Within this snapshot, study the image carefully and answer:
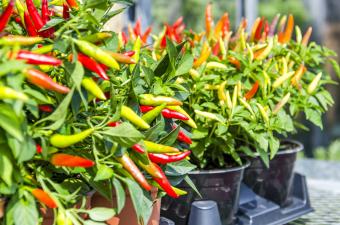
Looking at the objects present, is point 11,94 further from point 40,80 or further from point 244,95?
point 244,95

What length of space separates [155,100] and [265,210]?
66cm

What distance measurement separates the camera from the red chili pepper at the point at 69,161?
76 centimetres

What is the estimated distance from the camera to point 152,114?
86 centimetres

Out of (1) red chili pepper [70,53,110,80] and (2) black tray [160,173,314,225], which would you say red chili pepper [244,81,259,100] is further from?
(1) red chili pepper [70,53,110,80]

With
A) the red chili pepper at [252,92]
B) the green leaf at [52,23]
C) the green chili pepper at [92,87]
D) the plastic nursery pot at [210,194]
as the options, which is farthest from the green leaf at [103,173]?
the red chili pepper at [252,92]

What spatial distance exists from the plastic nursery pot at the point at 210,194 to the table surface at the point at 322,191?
0.92 ft

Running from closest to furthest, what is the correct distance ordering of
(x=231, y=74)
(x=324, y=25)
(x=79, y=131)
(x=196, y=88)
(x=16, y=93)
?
(x=16, y=93) < (x=79, y=131) < (x=196, y=88) < (x=231, y=74) < (x=324, y=25)

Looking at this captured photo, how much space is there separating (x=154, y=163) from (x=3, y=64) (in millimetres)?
296

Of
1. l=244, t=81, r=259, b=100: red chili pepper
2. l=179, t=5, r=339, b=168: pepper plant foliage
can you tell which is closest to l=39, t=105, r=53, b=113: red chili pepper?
l=179, t=5, r=339, b=168: pepper plant foliage

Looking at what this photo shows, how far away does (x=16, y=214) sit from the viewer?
715 millimetres

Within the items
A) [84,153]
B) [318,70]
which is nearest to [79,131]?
[84,153]

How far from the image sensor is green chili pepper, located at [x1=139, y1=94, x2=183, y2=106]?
2.91 ft

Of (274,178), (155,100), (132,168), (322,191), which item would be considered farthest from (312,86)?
(132,168)

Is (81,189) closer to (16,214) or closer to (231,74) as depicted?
(16,214)
